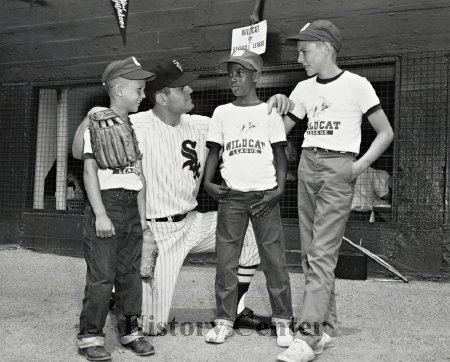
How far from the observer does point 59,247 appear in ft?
25.7

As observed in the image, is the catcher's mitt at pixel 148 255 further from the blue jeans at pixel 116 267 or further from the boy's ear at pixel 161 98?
the boy's ear at pixel 161 98

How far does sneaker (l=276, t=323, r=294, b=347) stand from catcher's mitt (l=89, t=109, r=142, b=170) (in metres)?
1.50

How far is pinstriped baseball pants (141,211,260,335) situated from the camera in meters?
4.04

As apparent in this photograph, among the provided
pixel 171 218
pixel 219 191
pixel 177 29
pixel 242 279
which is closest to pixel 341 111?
pixel 219 191

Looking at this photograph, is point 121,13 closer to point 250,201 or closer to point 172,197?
point 172,197

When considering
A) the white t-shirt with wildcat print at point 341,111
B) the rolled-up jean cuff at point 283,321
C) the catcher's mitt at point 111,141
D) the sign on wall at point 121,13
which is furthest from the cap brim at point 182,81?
the sign on wall at point 121,13

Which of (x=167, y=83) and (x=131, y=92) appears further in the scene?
(x=167, y=83)

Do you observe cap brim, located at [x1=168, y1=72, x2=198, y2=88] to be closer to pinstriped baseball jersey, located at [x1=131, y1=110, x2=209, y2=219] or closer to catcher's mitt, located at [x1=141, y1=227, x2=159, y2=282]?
pinstriped baseball jersey, located at [x1=131, y1=110, x2=209, y2=219]

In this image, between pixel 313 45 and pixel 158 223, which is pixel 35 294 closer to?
pixel 158 223

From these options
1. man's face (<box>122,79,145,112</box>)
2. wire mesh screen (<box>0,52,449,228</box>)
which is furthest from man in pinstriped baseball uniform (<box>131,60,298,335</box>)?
wire mesh screen (<box>0,52,449,228</box>)

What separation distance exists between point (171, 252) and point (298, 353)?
134cm

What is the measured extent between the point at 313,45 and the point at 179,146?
1.33 meters

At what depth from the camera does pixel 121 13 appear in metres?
7.31

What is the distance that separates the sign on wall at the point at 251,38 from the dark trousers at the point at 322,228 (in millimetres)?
3227
